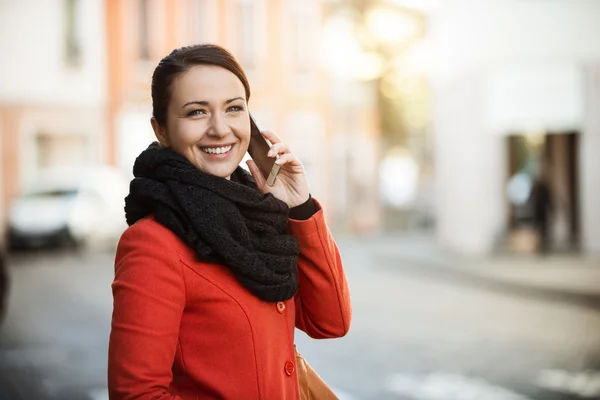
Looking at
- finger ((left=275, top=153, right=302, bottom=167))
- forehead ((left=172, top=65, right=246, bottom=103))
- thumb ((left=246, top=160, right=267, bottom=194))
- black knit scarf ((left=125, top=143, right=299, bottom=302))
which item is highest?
forehead ((left=172, top=65, right=246, bottom=103))

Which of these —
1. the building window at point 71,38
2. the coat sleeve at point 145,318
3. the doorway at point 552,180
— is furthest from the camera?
the building window at point 71,38

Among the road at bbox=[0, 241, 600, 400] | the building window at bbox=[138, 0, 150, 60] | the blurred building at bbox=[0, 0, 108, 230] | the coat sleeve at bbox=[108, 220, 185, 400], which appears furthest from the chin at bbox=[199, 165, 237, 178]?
the building window at bbox=[138, 0, 150, 60]

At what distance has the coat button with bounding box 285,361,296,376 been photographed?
1994mm

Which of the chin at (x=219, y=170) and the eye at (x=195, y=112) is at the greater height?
the eye at (x=195, y=112)

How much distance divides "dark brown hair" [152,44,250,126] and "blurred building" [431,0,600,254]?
18098 millimetres

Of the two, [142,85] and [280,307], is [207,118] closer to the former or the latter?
[280,307]

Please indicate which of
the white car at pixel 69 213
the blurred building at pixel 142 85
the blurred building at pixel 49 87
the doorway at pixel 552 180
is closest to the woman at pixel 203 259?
the doorway at pixel 552 180

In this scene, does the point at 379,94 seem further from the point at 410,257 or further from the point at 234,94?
the point at 234,94

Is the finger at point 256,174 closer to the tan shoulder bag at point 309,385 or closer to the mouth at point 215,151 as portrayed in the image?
the mouth at point 215,151

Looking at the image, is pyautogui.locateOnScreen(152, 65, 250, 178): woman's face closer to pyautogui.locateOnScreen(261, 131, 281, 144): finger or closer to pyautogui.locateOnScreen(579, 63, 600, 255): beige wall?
pyautogui.locateOnScreen(261, 131, 281, 144): finger

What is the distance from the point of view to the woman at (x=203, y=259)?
173 centimetres

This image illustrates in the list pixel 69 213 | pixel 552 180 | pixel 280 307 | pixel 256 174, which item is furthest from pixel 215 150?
pixel 552 180

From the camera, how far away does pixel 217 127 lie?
197 centimetres

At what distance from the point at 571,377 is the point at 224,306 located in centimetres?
609
